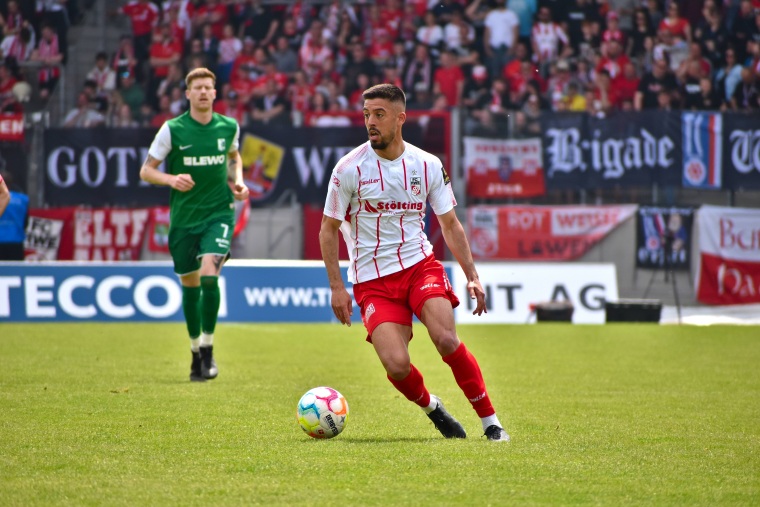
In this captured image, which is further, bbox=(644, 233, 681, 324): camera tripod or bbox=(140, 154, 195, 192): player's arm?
bbox=(644, 233, 681, 324): camera tripod

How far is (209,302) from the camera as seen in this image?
9.90 metres

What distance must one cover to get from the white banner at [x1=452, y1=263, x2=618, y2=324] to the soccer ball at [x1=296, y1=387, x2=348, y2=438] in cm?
1076

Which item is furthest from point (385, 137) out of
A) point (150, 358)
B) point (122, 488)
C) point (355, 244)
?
point (150, 358)

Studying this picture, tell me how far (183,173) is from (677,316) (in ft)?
34.4

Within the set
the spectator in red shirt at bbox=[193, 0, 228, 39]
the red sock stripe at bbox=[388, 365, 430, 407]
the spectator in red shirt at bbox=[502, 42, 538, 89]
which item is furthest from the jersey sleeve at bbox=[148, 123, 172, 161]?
the spectator in red shirt at bbox=[193, 0, 228, 39]

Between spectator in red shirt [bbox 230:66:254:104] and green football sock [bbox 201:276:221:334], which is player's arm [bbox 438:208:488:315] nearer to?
green football sock [bbox 201:276:221:334]

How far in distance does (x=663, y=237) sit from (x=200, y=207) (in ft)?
34.5

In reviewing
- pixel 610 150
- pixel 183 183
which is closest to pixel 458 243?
pixel 183 183

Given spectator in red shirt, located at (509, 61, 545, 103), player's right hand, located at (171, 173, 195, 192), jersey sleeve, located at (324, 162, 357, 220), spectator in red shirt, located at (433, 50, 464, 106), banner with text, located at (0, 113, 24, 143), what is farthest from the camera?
spectator in red shirt, located at (433, 50, 464, 106)

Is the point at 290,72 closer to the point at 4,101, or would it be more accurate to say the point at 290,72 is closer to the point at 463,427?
the point at 4,101

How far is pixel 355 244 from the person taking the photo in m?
6.77

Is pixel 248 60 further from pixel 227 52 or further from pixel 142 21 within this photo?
pixel 142 21

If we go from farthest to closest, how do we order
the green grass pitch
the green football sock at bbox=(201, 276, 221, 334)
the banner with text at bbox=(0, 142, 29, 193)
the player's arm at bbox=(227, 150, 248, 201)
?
the banner with text at bbox=(0, 142, 29, 193)
the player's arm at bbox=(227, 150, 248, 201)
the green football sock at bbox=(201, 276, 221, 334)
the green grass pitch

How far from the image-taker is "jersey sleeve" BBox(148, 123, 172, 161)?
9.90m
